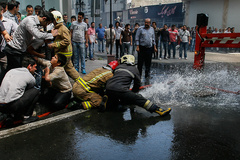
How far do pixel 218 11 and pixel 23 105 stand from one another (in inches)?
1172

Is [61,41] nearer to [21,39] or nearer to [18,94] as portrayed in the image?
[21,39]

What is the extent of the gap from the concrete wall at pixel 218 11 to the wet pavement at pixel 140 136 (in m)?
25.4

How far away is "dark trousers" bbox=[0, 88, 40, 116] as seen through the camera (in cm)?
377

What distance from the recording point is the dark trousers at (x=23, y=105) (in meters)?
3.77

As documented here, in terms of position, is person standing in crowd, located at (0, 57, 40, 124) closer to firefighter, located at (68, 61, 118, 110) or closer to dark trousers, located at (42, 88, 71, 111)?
dark trousers, located at (42, 88, 71, 111)

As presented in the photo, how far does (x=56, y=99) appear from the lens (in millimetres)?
4859

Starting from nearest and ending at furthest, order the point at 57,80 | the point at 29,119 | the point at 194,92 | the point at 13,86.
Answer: the point at 13,86 → the point at 29,119 → the point at 57,80 → the point at 194,92

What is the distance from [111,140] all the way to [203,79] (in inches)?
211

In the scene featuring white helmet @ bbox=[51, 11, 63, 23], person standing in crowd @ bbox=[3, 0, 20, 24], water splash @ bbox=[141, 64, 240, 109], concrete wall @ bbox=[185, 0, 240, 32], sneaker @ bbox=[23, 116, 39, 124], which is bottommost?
sneaker @ bbox=[23, 116, 39, 124]

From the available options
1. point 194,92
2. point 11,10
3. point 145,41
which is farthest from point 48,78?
point 145,41

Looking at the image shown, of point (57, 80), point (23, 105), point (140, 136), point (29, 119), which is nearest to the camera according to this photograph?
point (140, 136)

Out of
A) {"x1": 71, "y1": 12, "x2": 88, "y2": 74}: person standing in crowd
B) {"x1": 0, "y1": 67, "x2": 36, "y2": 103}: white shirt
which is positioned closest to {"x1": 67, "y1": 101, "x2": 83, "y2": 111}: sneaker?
{"x1": 0, "y1": 67, "x2": 36, "y2": 103}: white shirt

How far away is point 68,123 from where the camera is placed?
4.12 meters

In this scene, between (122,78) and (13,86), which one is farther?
(122,78)
